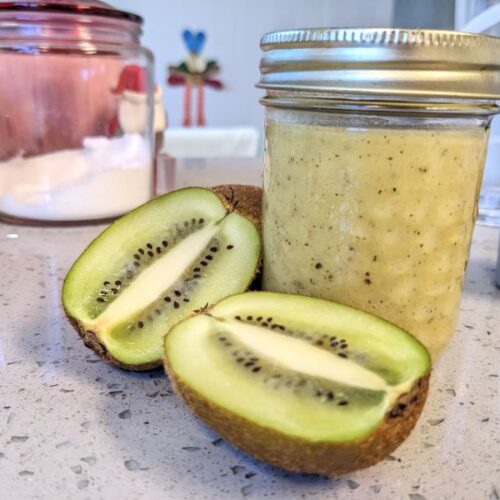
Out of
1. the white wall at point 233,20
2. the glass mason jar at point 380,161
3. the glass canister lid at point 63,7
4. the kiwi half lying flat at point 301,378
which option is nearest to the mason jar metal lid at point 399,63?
the glass mason jar at point 380,161

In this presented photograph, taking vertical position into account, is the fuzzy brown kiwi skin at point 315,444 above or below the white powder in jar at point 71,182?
below

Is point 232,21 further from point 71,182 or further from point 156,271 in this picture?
point 156,271

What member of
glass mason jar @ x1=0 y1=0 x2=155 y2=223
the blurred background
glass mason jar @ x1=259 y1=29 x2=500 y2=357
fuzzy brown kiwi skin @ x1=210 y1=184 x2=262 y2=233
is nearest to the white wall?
the blurred background

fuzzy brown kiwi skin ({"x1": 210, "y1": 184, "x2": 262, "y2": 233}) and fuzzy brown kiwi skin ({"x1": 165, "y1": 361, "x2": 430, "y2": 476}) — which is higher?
fuzzy brown kiwi skin ({"x1": 210, "y1": 184, "x2": 262, "y2": 233})

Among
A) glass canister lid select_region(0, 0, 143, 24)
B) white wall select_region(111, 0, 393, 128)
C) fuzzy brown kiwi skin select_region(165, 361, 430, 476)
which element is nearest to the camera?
fuzzy brown kiwi skin select_region(165, 361, 430, 476)

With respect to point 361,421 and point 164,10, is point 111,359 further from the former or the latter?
point 164,10

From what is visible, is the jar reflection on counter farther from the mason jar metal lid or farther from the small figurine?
the small figurine

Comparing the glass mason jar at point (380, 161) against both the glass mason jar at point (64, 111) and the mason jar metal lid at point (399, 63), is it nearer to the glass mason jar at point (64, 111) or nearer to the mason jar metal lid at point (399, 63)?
the mason jar metal lid at point (399, 63)

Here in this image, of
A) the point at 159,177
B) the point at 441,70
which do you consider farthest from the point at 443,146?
the point at 159,177
